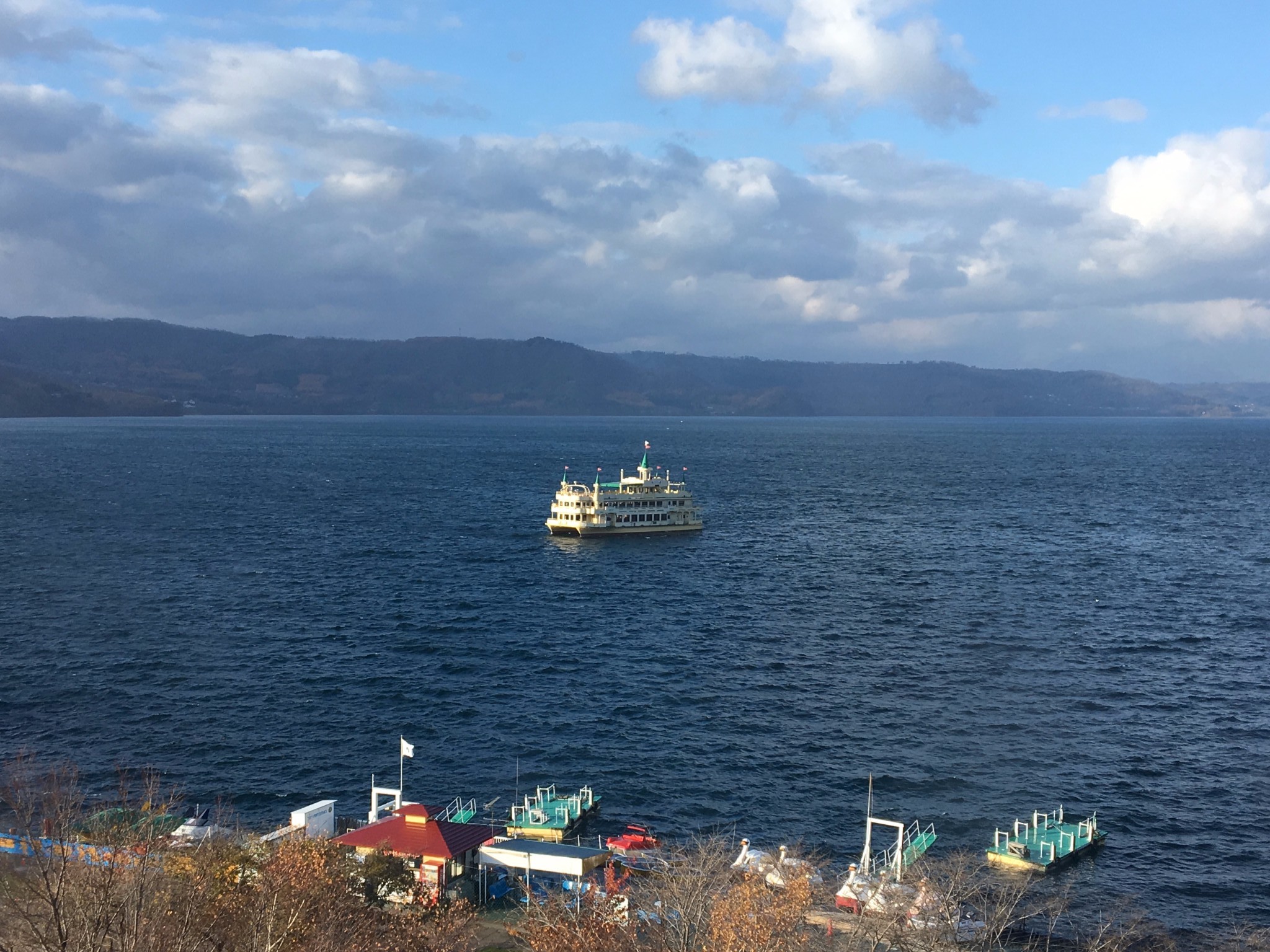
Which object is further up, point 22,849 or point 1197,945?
point 22,849

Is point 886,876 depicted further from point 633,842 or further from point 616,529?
point 616,529

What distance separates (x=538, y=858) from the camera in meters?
35.3

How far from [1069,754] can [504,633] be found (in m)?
40.8

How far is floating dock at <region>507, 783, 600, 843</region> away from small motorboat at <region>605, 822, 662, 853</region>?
7.08 feet

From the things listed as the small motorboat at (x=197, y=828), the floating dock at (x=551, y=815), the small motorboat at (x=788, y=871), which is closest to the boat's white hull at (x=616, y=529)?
the floating dock at (x=551, y=815)

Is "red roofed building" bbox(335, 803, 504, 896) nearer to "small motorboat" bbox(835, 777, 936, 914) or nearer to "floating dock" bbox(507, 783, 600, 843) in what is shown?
"floating dock" bbox(507, 783, 600, 843)

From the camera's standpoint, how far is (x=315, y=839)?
3172 cm

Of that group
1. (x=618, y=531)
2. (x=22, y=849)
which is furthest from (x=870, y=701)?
(x=618, y=531)

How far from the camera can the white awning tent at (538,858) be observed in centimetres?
3497

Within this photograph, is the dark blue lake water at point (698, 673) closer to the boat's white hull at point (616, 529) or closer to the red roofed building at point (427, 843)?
the boat's white hull at point (616, 529)

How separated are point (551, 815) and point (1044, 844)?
20607 millimetres

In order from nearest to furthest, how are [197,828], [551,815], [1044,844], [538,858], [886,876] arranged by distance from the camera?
[886,876], [538,858], [197,828], [1044,844], [551,815]

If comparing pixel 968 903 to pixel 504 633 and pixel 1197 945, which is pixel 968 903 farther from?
pixel 504 633

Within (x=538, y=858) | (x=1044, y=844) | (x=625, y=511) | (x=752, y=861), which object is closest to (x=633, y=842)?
(x=752, y=861)
